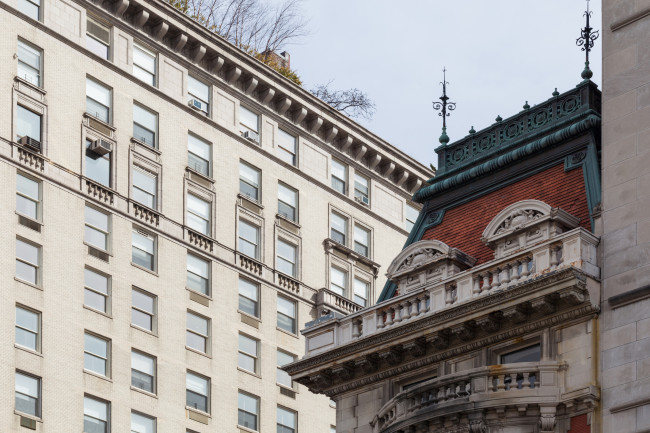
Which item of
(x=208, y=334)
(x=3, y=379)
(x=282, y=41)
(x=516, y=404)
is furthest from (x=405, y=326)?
(x=282, y=41)

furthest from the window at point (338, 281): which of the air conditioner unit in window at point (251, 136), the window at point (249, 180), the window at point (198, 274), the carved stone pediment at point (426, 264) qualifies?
the carved stone pediment at point (426, 264)

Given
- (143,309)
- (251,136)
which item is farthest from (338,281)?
(143,309)

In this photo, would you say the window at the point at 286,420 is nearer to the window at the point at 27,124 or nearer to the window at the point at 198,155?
the window at the point at 198,155

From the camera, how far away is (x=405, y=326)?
45438 mm

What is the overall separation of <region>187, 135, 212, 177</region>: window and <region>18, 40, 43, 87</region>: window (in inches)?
322

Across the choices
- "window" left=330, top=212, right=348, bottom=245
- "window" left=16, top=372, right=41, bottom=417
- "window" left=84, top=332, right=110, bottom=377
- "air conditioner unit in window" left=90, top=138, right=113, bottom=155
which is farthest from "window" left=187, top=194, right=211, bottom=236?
"window" left=16, top=372, right=41, bottom=417

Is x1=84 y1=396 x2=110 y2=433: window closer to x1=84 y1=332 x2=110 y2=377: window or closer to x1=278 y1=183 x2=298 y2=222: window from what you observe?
x1=84 y1=332 x2=110 y2=377: window

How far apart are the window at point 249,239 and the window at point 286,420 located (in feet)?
21.4

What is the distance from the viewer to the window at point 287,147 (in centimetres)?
8225

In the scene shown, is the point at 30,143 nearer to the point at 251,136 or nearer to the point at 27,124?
the point at 27,124

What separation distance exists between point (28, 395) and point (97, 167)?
407 inches

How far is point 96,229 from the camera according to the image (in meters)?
71.7

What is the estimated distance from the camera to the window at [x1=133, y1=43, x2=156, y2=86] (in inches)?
2990

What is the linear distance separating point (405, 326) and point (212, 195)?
1292 inches
